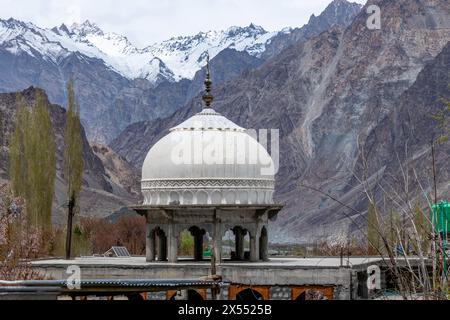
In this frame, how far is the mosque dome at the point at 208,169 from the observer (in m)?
29.2

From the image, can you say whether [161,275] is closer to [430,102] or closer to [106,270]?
[106,270]

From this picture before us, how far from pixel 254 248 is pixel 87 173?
114 meters

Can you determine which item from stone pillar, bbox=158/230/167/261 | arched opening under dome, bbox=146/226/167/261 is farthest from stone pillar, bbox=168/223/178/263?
stone pillar, bbox=158/230/167/261

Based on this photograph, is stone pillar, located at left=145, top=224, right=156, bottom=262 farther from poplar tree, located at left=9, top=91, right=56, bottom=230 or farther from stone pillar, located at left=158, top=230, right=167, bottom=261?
poplar tree, located at left=9, top=91, right=56, bottom=230

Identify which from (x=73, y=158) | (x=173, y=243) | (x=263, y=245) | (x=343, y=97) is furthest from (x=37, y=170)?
(x=343, y=97)

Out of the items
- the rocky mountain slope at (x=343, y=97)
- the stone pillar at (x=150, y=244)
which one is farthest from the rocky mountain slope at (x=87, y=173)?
the stone pillar at (x=150, y=244)

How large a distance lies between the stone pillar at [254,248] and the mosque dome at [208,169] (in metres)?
1.21

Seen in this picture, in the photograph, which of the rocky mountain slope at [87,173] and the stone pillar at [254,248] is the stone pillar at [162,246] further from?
the rocky mountain slope at [87,173]

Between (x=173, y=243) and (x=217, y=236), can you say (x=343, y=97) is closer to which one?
(x=173, y=243)

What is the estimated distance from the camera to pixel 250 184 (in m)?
29.4

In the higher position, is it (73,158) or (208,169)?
(73,158)

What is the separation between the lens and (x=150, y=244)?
30.2 meters
